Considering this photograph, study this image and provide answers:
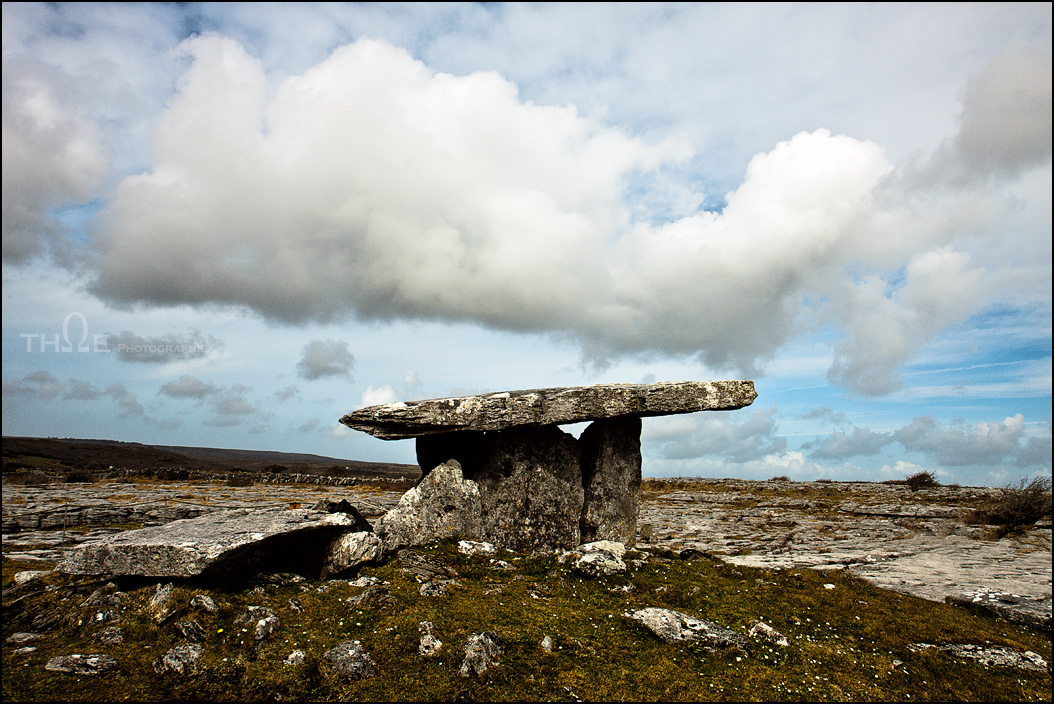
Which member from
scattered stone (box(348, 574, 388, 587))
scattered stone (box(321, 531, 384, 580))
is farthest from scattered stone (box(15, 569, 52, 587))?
scattered stone (box(348, 574, 388, 587))

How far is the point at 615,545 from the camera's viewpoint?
11.2 metres

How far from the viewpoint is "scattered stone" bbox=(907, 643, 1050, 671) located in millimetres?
7320

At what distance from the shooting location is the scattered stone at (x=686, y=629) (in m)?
7.19

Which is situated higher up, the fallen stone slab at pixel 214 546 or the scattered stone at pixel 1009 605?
the fallen stone slab at pixel 214 546

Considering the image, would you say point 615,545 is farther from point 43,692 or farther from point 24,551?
point 24,551

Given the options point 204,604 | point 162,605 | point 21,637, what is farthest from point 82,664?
point 21,637

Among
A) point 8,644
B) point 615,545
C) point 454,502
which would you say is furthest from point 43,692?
point 615,545

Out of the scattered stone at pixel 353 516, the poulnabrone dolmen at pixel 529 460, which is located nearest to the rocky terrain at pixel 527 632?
the scattered stone at pixel 353 516

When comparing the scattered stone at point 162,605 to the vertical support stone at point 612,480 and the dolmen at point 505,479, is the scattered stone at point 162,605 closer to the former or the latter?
the dolmen at point 505,479

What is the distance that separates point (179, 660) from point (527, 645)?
4018 mm

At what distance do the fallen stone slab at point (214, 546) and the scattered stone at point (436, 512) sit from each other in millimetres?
1326

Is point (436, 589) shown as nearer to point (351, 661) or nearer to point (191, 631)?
point (351, 661)

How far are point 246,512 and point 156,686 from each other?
490 cm

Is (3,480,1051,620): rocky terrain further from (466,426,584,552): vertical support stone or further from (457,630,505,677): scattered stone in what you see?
(457,630,505,677): scattered stone
